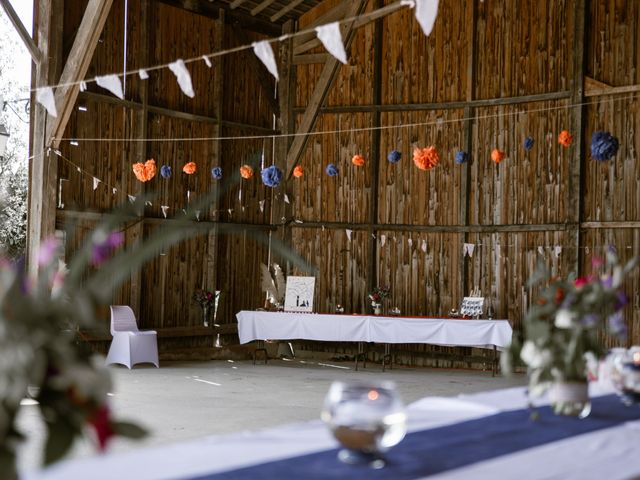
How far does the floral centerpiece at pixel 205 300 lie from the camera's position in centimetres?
1170

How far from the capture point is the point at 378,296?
37.7 feet

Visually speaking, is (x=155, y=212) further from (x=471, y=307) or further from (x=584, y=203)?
(x=584, y=203)

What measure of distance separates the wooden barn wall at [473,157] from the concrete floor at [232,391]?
56.1 inches

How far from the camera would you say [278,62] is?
13.0 metres

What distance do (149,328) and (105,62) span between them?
3.40 metres

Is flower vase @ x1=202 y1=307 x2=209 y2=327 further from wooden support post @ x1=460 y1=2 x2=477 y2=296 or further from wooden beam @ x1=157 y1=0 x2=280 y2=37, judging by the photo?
wooden beam @ x1=157 y1=0 x2=280 y2=37

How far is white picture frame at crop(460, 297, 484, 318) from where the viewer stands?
10.6 metres

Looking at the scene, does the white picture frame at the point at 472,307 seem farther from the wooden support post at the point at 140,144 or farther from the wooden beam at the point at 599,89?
the wooden support post at the point at 140,144

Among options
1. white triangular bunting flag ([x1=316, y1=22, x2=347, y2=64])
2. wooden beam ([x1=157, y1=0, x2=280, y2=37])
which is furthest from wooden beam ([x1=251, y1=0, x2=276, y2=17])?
white triangular bunting flag ([x1=316, y1=22, x2=347, y2=64])

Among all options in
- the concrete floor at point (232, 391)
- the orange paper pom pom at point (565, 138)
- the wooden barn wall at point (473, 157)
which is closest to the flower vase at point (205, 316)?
the concrete floor at point (232, 391)

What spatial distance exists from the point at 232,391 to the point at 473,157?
4.75 m

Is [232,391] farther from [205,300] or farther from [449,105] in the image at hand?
[449,105]

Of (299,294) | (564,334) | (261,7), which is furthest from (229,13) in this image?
(564,334)

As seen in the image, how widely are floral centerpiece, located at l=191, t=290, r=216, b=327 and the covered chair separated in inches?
48.8
